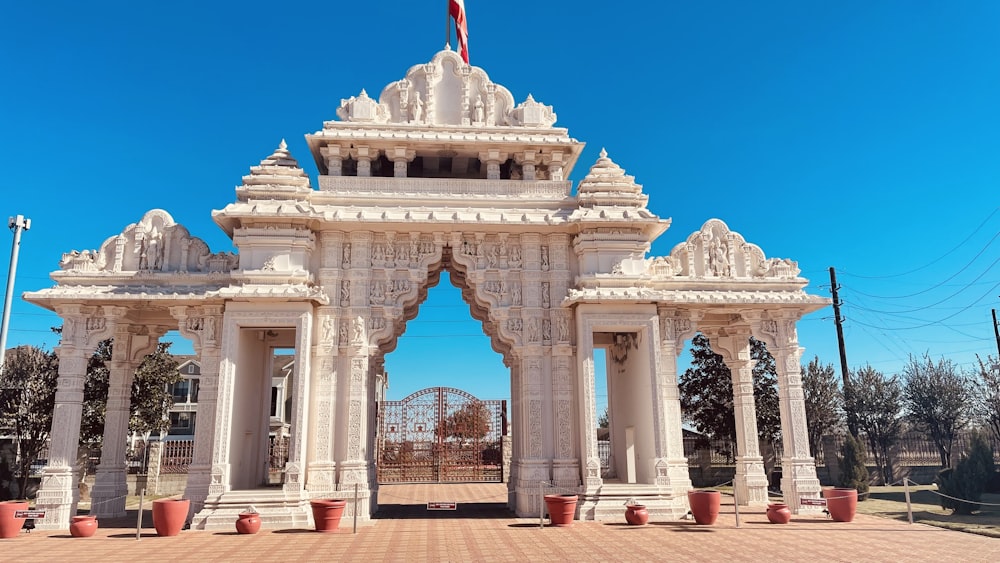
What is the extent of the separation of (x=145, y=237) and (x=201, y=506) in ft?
19.9

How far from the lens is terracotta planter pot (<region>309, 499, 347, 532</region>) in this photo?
11.6 m

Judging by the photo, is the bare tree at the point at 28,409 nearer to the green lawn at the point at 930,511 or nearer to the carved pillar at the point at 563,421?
the carved pillar at the point at 563,421

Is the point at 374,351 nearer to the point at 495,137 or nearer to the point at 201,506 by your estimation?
the point at 201,506

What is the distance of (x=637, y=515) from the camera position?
12047 mm

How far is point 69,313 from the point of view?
1341 cm

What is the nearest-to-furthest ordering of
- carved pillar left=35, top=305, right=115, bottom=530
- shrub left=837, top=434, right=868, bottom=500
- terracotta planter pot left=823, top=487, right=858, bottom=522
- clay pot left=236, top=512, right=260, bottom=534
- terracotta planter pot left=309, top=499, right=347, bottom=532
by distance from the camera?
clay pot left=236, top=512, right=260, bottom=534, terracotta planter pot left=309, top=499, right=347, bottom=532, carved pillar left=35, top=305, right=115, bottom=530, terracotta planter pot left=823, top=487, right=858, bottom=522, shrub left=837, top=434, right=868, bottom=500

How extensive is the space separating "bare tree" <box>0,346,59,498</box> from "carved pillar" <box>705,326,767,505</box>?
64.2 feet

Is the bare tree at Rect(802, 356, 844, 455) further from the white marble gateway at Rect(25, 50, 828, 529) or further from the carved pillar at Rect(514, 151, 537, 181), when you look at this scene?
the carved pillar at Rect(514, 151, 537, 181)

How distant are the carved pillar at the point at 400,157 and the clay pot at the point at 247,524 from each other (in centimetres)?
809

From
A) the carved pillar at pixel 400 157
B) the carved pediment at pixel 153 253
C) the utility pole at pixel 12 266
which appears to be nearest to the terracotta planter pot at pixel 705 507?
the carved pillar at pixel 400 157

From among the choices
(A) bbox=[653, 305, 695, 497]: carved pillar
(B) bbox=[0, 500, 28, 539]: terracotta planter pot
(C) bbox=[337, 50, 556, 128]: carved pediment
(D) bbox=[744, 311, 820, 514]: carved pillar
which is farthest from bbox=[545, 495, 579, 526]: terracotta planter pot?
(B) bbox=[0, 500, 28, 539]: terracotta planter pot

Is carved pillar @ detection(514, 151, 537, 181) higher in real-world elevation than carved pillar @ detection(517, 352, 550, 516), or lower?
higher

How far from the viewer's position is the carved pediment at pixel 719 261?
14.8 metres

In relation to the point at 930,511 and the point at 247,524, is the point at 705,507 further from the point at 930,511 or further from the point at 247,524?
the point at 247,524
